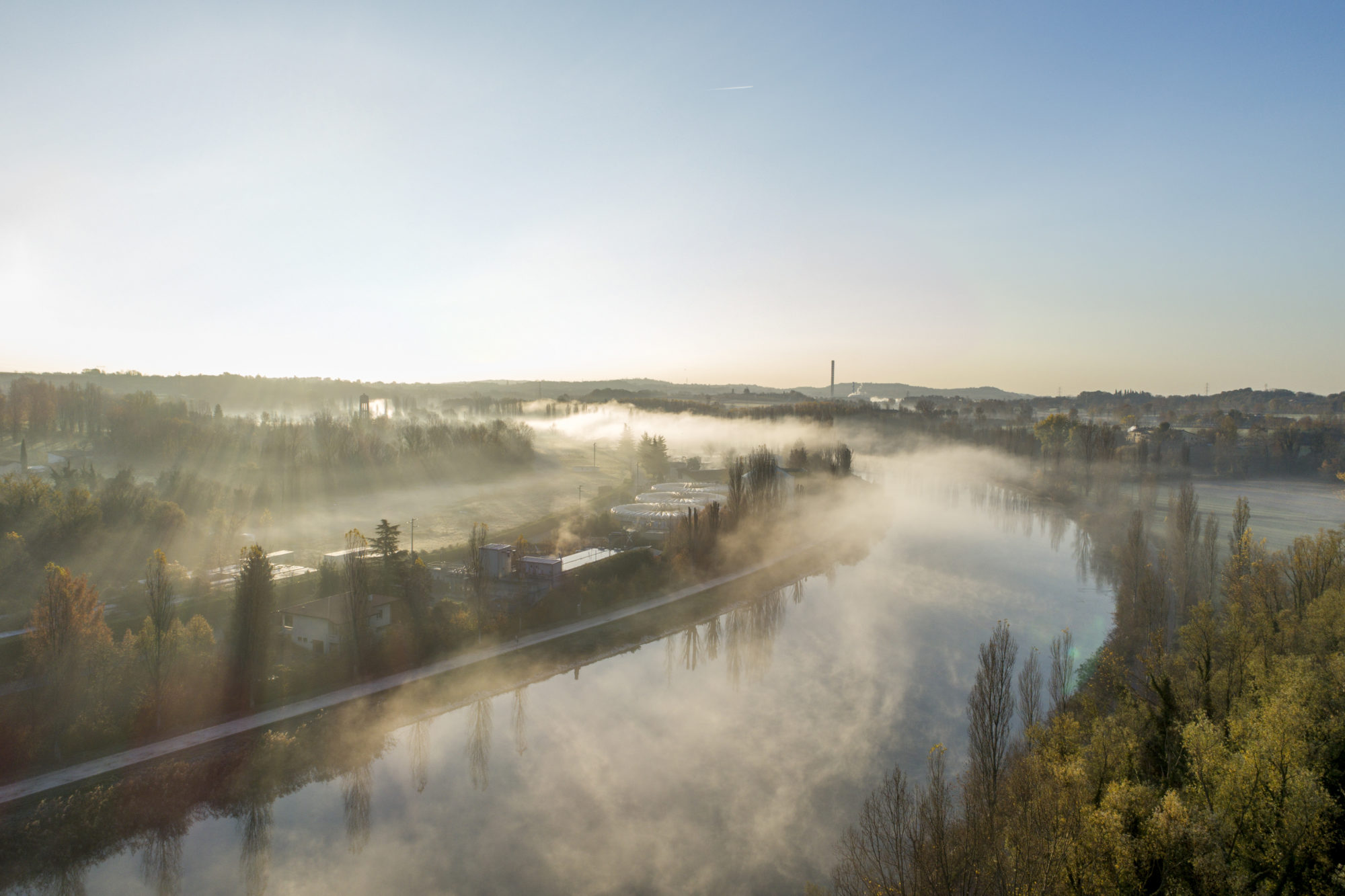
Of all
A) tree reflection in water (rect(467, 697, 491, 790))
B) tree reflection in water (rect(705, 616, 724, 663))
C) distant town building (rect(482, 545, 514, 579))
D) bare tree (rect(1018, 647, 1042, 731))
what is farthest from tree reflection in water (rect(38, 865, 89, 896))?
bare tree (rect(1018, 647, 1042, 731))

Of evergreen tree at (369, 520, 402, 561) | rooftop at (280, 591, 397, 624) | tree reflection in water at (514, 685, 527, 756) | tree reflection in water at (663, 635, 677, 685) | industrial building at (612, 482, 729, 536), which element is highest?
evergreen tree at (369, 520, 402, 561)

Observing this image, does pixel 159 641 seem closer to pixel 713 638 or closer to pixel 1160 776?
pixel 713 638

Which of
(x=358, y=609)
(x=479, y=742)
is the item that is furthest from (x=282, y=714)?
(x=479, y=742)

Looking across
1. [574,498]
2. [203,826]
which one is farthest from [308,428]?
[203,826]

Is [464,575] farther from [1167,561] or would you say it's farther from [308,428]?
[308,428]

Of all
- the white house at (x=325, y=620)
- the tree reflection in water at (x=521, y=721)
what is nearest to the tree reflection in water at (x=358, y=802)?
the tree reflection in water at (x=521, y=721)

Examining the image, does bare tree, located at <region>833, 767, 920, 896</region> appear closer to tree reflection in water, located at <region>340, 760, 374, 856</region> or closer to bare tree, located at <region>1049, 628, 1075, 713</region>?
bare tree, located at <region>1049, 628, 1075, 713</region>
